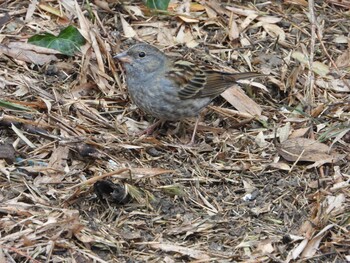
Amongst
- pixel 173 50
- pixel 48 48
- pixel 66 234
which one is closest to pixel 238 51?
pixel 173 50

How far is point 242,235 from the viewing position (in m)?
5.76

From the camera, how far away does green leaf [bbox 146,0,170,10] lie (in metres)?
7.77

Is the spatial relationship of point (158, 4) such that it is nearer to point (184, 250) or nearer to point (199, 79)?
point (199, 79)

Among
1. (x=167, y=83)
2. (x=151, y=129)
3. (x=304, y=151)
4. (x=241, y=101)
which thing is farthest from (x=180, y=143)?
(x=304, y=151)

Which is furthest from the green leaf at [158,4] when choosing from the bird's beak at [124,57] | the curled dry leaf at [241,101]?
the curled dry leaf at [241,101]

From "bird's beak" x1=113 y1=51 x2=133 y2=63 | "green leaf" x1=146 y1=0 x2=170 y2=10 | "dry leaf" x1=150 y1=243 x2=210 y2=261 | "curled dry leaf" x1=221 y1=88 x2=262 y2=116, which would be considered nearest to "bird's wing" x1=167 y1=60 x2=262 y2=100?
"curled dry leaf" x1=221 y1=88 x2=262 y2=116

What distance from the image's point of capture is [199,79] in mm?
7133

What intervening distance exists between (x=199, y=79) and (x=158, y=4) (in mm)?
1049

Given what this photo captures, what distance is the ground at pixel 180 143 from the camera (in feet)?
18.3

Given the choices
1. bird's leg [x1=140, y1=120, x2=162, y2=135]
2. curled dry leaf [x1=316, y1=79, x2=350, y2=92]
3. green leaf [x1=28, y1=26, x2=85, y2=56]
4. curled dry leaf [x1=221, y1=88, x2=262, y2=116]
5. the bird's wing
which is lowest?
curled dry leaf [x1=316, y1=79, x2=350, y2=92]

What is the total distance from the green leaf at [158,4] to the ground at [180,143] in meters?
0.12

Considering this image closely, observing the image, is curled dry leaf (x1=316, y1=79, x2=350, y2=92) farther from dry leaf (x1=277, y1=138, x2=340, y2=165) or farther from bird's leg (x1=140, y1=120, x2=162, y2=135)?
bird's leg (x1=140, y1=120, x2=162, y2=135)

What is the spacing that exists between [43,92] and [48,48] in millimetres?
595

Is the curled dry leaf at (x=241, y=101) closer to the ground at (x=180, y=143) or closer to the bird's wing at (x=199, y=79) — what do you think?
the ground at (x=180, y=143)
